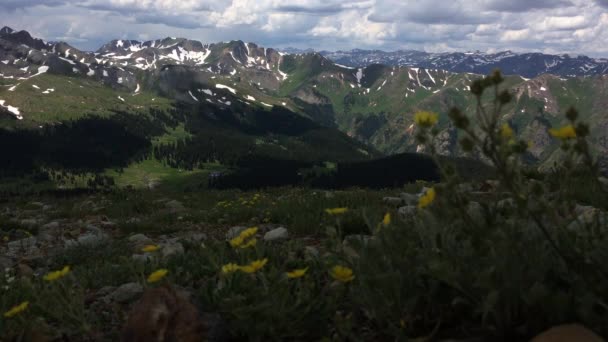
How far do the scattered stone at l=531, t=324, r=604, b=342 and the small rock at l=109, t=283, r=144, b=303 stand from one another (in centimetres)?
438

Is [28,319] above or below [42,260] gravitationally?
above

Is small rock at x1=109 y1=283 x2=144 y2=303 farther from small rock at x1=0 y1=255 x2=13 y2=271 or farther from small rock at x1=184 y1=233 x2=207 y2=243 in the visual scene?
small rock at x1=0 y1=255 x2=13 y2=271

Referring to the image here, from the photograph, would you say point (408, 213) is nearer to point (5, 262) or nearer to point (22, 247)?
point (5, 262)

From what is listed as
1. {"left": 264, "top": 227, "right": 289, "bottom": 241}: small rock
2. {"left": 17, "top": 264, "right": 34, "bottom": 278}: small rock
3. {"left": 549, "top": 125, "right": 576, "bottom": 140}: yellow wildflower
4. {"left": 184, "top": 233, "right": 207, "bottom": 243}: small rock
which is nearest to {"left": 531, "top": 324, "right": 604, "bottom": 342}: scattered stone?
{"left": 549, "top": 125, "right": 576, "bottom": 140}: yellow wildflower

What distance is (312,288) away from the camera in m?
4.29

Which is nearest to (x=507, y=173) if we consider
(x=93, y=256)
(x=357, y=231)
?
(x=357, y=231)

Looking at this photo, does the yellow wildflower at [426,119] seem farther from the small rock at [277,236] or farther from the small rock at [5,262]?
the small rock at [5,262]

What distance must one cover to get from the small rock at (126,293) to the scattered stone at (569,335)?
14.4 ft

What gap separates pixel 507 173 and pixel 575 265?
3.40ft

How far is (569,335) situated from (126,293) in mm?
4667

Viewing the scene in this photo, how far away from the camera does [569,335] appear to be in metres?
2.74

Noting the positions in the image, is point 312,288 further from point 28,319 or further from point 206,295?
point 28,319

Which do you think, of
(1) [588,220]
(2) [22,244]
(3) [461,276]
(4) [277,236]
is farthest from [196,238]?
(3) [461,276]

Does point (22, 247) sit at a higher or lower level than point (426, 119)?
lower
